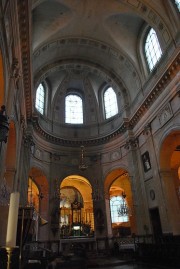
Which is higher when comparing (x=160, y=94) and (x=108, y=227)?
(x=160, y=94)

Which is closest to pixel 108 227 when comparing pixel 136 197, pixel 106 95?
pixel 136 197

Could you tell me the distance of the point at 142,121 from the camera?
50.7ft

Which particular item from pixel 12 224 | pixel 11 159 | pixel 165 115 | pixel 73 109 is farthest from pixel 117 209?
pixel 12 224

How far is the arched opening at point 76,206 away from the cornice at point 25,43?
30.6 ft

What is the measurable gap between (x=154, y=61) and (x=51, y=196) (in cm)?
1211

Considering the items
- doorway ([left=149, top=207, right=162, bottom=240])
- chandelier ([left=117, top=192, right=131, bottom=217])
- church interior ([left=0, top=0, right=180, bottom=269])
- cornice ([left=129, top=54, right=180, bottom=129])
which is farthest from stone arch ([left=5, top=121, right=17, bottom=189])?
chandelier ([left=117, top=192, right=131, bottom=217])

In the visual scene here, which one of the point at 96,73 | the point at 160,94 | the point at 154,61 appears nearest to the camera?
the point at 160,94

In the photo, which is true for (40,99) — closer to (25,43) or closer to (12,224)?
(25,43)

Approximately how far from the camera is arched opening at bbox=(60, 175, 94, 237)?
62.1 ft

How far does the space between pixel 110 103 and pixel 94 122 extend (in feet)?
7.62

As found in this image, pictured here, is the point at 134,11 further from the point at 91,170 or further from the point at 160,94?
the point at 91,170

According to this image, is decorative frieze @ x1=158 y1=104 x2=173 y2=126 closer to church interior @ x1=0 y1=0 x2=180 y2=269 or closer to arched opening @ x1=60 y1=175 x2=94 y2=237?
church interior @ x1=0 y1=0 x2=180 y2=269

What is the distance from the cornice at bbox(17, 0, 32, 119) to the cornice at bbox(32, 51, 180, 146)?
10.6 ft

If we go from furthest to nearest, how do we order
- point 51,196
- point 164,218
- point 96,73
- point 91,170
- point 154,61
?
point 96,73 < point 91,170 < point 51,196 < point 154,61 < point 164,218
